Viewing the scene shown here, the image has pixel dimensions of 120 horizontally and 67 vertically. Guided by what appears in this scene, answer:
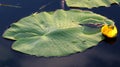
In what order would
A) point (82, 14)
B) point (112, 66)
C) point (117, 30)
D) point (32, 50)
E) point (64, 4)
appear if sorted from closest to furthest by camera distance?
point (112, 66) < point (32, 50) < point (117, 30) < point (82, 14) < point (64, 4)

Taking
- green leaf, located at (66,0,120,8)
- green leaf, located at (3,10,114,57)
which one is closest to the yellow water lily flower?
green leaf, located at (3,10,114,57)

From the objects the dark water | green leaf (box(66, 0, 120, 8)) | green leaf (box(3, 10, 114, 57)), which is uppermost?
green leaf (box(66, 0, 120, 8))

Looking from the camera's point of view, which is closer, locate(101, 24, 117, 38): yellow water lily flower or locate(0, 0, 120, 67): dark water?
locate(0, 0, 120, 67): dark water

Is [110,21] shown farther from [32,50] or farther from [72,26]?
[32,50]

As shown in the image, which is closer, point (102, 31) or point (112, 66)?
point (112, 66)

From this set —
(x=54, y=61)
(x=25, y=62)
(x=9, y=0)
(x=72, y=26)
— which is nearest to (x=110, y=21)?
(x=72, y=26)

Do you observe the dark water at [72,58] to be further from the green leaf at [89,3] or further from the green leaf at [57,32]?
the green leaf at [89,3]

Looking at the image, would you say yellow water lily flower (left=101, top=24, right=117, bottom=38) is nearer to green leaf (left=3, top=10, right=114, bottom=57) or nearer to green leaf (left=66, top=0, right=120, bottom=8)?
green leaf (left=3, top=10, right=114, bottom=57)

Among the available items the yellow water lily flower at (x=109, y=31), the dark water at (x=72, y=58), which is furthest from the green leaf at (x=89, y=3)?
the yellow water lily flower at (x=109, y=31)
